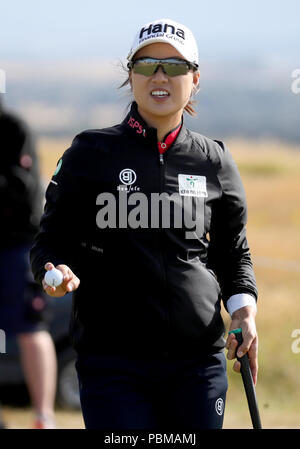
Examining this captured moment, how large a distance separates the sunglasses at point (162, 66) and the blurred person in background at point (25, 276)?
2.03m

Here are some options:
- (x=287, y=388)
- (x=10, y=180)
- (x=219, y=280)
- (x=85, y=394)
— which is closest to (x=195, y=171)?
(x=219, y=280)

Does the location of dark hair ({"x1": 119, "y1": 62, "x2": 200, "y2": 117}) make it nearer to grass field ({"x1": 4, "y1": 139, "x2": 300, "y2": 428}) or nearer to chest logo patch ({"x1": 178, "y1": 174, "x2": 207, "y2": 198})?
chest logo patch ({"x1": 178, "y1": 174, "x2": 207, "y2": 198})

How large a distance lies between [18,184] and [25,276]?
1.78 ft

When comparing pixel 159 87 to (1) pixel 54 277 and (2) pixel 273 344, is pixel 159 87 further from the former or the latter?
(2) pixel 273 344

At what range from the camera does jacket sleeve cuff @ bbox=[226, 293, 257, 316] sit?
3.48 meters

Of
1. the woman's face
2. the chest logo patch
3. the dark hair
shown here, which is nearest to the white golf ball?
the chest logo patch

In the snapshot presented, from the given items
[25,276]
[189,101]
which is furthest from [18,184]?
[189,101]

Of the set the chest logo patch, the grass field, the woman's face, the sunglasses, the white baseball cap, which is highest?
the white baseball cap

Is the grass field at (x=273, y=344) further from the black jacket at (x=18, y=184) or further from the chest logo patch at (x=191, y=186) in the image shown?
the chest logo patch at (x=191, y=186)

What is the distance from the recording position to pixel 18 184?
5387 mm

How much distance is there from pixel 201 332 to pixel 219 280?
0.33 meters

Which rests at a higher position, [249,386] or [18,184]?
[18,184]
